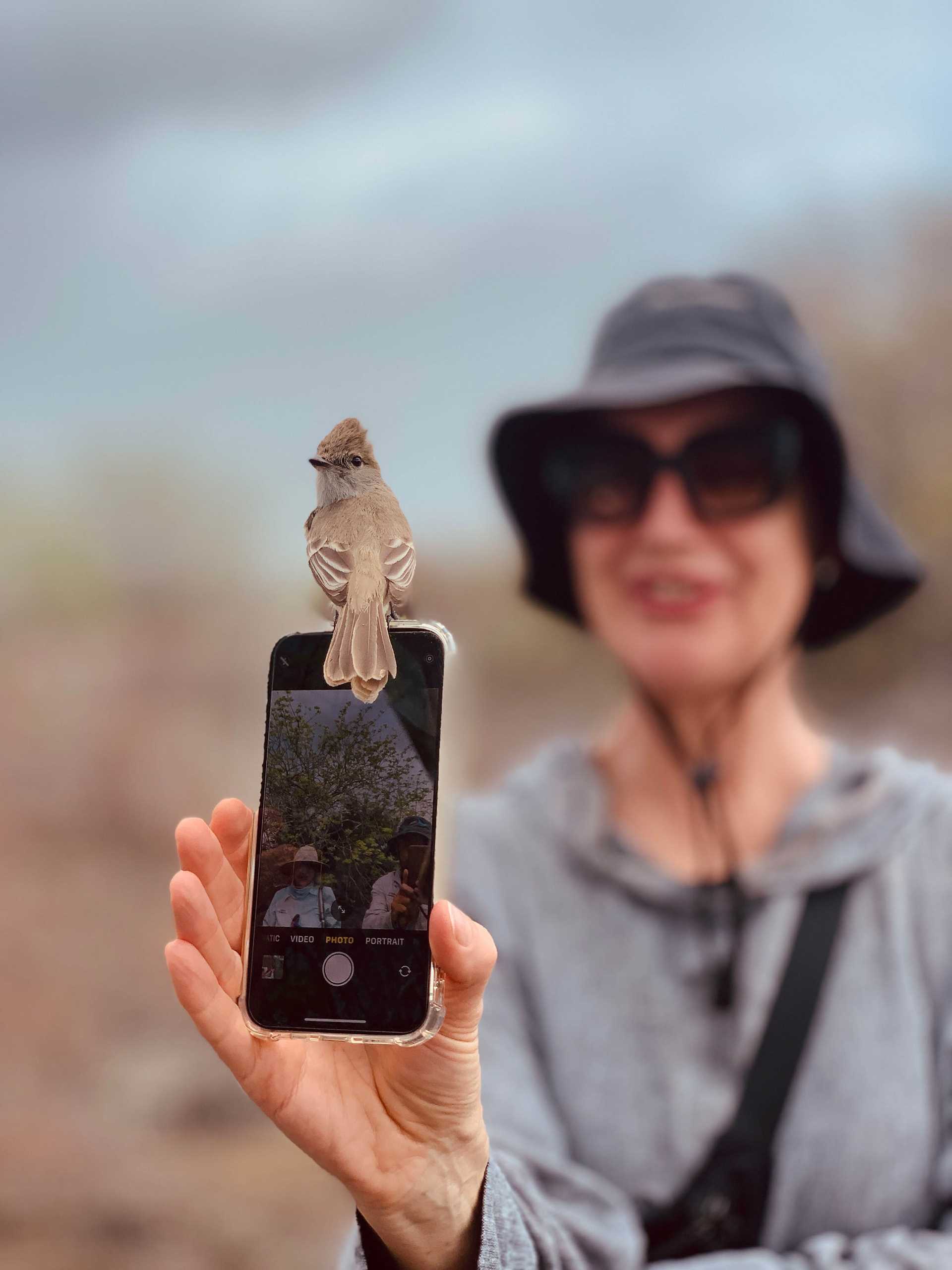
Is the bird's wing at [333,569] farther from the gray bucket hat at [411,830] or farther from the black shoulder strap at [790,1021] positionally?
the black shoulder strap at [790,1021]

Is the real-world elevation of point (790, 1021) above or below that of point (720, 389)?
below

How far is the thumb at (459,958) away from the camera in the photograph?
583 millimetres

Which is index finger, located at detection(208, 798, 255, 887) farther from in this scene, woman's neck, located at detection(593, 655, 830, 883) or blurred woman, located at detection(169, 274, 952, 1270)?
woman's neck, located at detection(593, 655, 830, 883)

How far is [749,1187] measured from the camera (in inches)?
47.6

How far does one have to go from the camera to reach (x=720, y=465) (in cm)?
136

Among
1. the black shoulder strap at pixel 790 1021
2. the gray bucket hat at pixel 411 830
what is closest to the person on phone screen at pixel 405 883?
the gray bucket hat at pixel 411 830

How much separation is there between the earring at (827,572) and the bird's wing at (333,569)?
3.13 feet

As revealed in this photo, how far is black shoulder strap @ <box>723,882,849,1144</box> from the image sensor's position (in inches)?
48.2

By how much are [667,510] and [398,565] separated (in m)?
0.81

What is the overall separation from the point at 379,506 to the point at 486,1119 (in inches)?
32.2

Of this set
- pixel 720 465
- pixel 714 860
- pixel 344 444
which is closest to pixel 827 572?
pixel 720 465

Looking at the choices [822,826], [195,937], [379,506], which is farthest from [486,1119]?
[379,506]

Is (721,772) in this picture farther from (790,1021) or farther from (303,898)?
(303,898)

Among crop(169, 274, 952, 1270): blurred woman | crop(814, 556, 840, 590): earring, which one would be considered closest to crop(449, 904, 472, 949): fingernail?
crop(169, 274, 952, 1270): blurred woman
